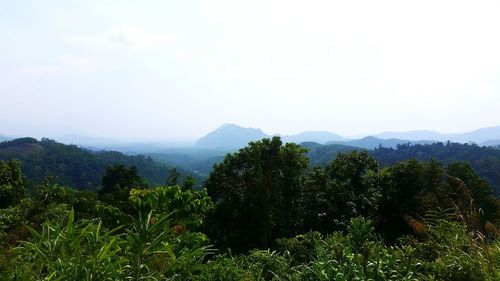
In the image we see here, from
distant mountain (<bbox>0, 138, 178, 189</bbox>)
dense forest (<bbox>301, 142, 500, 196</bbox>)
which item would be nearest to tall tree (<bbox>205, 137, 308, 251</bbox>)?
dense forest (<bbox>301, 142, 500, 196</bbox>)

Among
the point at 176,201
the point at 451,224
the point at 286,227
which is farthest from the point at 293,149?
the point at 451,224

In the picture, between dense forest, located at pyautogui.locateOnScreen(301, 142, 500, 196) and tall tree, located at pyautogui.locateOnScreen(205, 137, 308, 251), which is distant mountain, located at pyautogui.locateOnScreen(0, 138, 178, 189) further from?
tall tree, located at pyautogui.locateOnScreen(205, 137, 308, 251)

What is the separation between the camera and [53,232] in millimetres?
3074

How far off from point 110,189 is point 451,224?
3155 cm

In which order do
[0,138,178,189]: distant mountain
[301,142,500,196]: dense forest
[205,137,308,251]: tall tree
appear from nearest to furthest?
[205,137,308,251]: tall tree → [301,142,500,196]: dense forest → [0,138,178,189]: distant mountain

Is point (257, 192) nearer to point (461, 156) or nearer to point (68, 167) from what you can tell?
point (68, 167)

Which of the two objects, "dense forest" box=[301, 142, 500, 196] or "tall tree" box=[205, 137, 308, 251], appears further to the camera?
"dense forest" box=[301, 142, 500, 196]

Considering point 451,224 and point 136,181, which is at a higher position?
point 451,224

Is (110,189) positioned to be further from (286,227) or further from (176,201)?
(176,201)

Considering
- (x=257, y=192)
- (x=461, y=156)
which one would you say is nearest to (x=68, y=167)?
(x=257, y=192)

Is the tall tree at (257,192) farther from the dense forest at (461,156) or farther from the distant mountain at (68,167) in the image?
the distant mountain at (68,167)

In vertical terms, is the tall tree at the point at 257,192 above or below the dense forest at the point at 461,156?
above

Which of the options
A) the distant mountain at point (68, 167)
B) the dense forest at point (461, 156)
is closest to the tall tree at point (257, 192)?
the dense forest at point (461, 156)

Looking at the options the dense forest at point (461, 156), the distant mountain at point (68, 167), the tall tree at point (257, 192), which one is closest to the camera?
the tall tree at point (257, 192)
